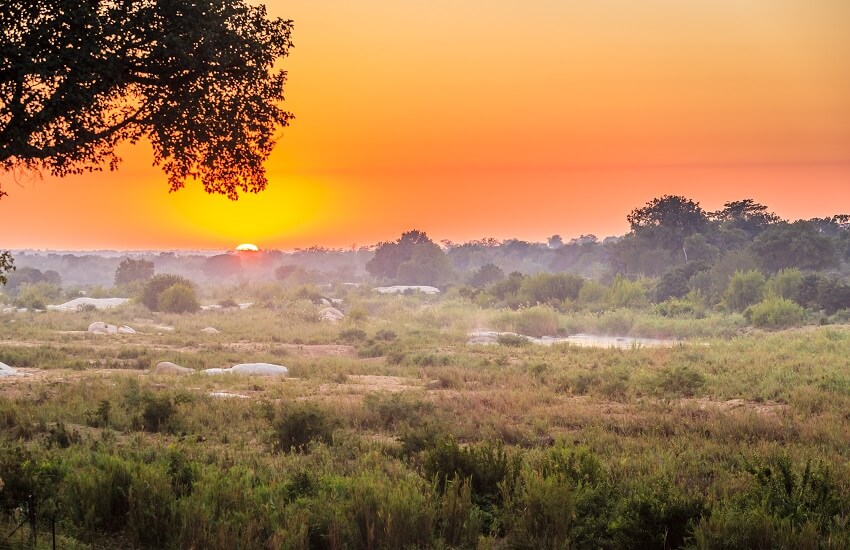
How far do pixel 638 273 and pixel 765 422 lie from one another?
73879 millimetres

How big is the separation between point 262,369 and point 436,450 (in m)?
17.0

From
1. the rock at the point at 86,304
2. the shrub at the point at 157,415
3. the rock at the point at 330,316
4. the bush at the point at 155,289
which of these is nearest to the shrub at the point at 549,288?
the rock at the point at 330,316

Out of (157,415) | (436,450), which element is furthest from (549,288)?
(436,450)

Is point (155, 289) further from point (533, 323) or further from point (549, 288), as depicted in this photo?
point (549, 288)

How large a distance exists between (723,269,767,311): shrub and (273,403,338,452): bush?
1836 inches

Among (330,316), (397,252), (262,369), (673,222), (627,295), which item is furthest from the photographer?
(397,252)

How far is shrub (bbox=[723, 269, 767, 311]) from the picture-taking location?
53.2 metres

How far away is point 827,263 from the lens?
2761 inches

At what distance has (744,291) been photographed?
53.8 m

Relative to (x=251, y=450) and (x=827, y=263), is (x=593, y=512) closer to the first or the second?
(x=251, y=450)

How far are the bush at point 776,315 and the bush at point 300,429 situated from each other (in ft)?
119

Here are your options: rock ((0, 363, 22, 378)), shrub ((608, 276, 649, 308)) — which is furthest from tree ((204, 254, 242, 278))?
rock ((0, 363, 22, 378))

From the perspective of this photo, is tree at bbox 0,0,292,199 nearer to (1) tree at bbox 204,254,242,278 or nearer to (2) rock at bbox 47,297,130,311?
(2) rock at bbox 47,297,130,311

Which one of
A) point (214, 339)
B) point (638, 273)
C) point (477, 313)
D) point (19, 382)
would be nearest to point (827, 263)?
point (638, 273)
